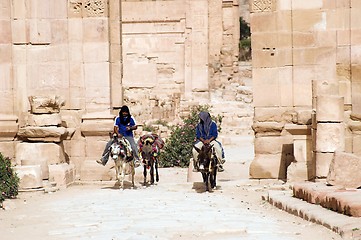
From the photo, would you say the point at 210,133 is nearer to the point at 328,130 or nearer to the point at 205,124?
the point at 205,124

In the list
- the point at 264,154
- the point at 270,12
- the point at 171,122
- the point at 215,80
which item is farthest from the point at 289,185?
the point at 215,80

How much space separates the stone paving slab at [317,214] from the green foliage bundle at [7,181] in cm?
420

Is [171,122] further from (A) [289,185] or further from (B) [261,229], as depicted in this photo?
(B) [261,229]

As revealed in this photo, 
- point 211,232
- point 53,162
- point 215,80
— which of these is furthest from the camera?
point 215,80

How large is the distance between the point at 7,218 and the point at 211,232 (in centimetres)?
353

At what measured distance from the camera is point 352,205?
9.61 meters

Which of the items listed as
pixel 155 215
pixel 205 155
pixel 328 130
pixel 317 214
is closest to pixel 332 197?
pixel 317 214

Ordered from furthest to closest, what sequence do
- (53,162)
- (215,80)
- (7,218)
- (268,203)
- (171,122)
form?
(215,80) → (171,122) → (53,162) → (268,203) → (7,218)

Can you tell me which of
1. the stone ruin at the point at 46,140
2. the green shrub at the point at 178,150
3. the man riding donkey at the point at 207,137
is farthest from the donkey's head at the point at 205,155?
the green shrub at the point at 178,150

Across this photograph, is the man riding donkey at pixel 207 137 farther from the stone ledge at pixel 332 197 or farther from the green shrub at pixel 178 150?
the green shrub at pixel 178 150

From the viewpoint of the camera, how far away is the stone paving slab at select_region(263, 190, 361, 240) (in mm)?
8867

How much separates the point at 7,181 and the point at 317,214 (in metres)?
5.79

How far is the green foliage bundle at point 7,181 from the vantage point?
1356 centimetres

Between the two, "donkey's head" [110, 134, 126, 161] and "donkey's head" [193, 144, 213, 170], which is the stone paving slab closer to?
"donkey's head" [193, 144, 213, 170]
